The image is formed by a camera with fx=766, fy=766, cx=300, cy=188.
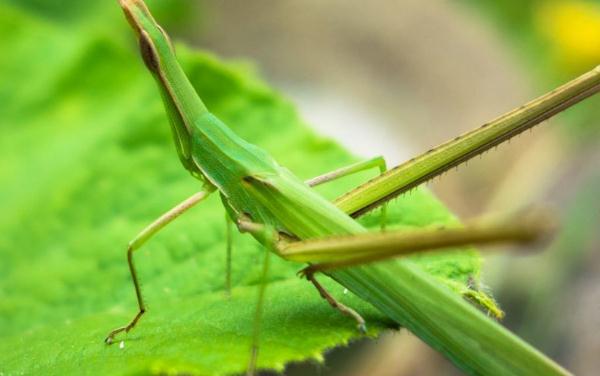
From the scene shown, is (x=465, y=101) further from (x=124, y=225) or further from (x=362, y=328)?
(x=362, y=328)

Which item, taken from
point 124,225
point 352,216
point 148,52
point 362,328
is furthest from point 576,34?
point 362,328

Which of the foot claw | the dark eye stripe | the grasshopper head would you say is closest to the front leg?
the grasshopper head

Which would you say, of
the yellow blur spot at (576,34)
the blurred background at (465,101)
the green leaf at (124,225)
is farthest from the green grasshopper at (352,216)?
the yellow blur spot at (576,34)

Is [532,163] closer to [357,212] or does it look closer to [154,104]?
[154,104]

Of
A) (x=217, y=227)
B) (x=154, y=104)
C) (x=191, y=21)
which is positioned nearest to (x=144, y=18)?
(x=217, y=227)

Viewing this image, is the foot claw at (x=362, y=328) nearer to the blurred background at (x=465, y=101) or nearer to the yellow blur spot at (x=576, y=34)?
the blurred background at (x=465, y=101)
